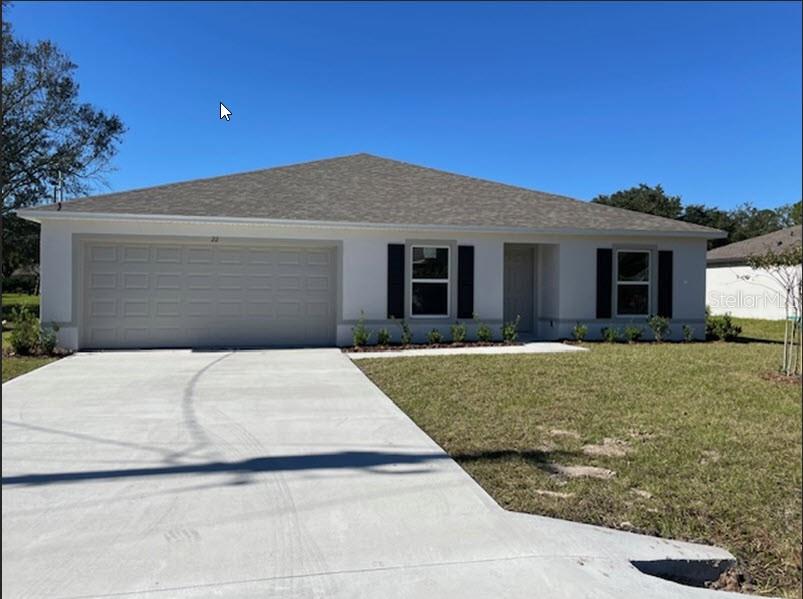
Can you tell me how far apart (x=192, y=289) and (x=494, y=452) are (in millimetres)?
9012

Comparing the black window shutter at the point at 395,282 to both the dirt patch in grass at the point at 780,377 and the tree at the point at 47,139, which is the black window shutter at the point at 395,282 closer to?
the dirt patch in grass at the point at 780,377

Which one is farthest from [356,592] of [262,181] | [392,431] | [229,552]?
[262,181]

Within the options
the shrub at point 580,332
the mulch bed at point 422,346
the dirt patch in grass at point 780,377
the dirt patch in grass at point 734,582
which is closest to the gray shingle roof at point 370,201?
the shrub at point 580,332

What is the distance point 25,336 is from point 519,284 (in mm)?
10867

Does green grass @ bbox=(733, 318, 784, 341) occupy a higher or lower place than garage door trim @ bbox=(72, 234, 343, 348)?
lower

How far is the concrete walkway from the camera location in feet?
36.3

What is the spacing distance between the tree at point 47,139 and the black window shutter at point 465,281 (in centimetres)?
1172

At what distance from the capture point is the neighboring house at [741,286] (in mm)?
17150

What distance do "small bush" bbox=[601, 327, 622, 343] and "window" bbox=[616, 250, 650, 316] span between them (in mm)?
594

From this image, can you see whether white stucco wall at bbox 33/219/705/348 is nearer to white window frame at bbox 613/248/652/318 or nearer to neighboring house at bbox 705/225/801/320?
white window frame at bbox 613/248/652/318

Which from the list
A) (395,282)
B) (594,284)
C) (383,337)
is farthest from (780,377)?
(395,282)

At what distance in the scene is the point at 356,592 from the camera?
2.81m

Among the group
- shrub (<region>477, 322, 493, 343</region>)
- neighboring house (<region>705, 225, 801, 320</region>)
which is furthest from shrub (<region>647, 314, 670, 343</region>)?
shrub (<region>477, 322, 493, 343</region>)

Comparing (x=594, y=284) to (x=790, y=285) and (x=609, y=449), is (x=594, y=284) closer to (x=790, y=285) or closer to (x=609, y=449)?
(x=790, y=285)
